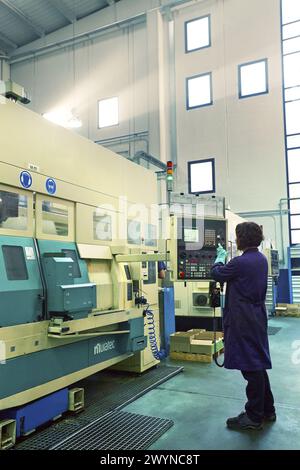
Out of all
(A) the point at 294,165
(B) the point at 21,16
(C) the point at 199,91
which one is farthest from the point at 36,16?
(A) the point at 294,165

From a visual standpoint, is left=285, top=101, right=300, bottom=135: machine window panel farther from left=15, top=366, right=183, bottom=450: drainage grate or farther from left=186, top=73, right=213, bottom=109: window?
left=15, top=366, right=183, bottom=450: drainage grate

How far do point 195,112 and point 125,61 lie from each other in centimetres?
217

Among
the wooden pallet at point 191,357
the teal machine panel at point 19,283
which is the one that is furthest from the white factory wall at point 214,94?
the teal machine panel at point 19,283

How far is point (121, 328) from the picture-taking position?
3.42 m

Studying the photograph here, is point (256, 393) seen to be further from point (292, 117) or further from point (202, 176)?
point (292, 117)

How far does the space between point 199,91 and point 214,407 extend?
7.73 m

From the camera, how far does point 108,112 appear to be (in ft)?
32.2

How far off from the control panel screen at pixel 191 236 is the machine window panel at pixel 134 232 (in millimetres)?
492

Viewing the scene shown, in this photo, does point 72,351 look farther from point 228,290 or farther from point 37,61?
point 37,61

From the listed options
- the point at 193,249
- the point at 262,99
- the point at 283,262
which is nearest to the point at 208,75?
the point at 262,99

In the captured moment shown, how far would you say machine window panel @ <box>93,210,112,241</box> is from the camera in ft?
10.9

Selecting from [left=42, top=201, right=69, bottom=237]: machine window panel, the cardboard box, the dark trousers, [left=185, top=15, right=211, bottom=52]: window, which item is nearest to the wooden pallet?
the cardboard box

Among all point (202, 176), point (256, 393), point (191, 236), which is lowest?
point (256, 393)
